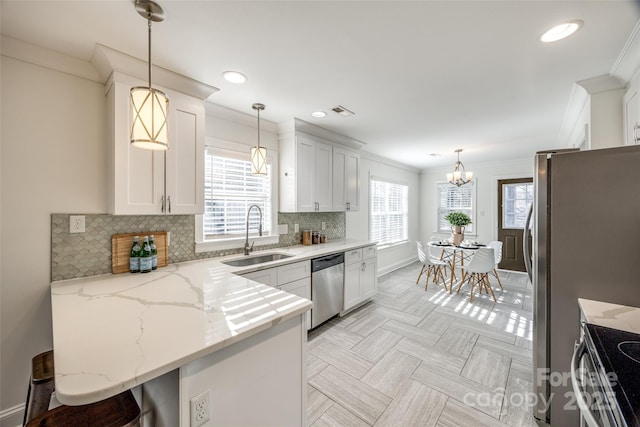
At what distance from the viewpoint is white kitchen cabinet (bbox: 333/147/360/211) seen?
3.72 metres

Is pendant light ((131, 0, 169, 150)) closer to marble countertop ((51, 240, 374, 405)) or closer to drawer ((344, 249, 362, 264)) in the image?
marble countertop ((51, 240, 374, 405))

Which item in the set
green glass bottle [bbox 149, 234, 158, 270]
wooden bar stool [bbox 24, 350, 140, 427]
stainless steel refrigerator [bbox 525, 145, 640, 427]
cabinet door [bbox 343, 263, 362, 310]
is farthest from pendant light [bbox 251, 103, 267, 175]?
stainless steel refrigerator [bbox 525, 145, 640, 427]

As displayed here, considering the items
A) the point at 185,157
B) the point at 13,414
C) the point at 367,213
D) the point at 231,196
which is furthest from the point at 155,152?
the point at 367,213

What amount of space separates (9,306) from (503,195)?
739 cm

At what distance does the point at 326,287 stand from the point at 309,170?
1.48m

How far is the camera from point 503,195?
5668 mm

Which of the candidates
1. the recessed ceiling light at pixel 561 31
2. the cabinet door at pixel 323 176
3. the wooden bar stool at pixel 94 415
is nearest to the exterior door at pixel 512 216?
the cabinet door at pixel 323 176

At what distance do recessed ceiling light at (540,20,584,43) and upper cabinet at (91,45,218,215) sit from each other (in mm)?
2457

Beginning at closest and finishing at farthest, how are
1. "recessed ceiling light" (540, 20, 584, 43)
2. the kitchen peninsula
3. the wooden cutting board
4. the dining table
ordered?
the kitchen peninsula → "recessed ceiling light" (540, 20, 584, 43) → the wooden cutting board → the dining table

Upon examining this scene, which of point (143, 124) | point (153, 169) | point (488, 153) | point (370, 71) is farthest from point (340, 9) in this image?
point (488, 153)

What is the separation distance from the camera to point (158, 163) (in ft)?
6.49

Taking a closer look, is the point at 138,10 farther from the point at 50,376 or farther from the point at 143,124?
the point at 50,376

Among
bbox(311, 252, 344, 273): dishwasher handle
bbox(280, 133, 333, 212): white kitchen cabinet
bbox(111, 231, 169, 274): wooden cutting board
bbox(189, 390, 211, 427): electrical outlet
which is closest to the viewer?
bbox(189, 390, 211, 427): electrical outlet

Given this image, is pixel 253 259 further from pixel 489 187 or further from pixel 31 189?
pixel 489 187
